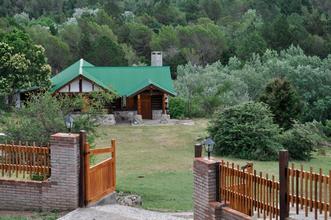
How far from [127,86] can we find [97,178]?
1146 inches

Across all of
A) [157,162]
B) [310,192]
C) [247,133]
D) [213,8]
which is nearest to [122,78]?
[247,133]

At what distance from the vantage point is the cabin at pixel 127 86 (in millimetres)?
41781

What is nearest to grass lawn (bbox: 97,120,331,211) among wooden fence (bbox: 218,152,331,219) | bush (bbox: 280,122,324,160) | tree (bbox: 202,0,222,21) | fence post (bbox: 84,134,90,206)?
bush (bbox: 280,122,324,160)

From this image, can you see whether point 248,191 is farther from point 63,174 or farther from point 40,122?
point 40,122

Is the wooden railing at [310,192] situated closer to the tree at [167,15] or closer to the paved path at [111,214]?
the paved path at [111,214]

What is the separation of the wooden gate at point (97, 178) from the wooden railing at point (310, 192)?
17.1 feet

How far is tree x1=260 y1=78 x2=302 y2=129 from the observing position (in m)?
34.2

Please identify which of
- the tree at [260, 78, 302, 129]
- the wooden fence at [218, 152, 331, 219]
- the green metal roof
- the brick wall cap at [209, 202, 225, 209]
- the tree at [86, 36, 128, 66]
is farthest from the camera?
the tree at [86, 36, 128, 66]

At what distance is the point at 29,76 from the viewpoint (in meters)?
41.9

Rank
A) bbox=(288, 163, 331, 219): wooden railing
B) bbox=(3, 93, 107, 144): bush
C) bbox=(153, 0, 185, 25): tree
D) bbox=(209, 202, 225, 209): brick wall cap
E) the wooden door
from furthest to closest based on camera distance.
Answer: bbox=(153, 0, 185, 25): tree
the wooden door
bbox=(3, 93, 107, 144): bush
bbox=(209, 202, 225, 209): brick wall cap
bbox=(288, 163, 331, 219): wooden railing

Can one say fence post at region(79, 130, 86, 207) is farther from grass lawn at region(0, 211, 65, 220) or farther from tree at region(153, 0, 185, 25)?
tree at region(153, 0, 185, 25)

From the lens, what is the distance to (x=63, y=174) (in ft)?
46.1

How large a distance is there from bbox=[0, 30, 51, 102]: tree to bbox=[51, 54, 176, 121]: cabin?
132 centimetres

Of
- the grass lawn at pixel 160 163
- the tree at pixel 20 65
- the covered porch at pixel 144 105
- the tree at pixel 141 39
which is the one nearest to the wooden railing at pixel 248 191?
the grass lawn at pixel 160 163
